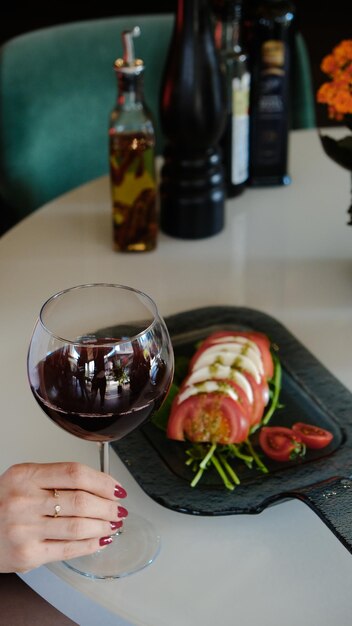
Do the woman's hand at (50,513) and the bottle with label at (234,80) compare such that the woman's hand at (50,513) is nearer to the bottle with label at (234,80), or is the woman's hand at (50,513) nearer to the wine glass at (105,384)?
the wine glass at (105,384)

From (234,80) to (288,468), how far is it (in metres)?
0.80

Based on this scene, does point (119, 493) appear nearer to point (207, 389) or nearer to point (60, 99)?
point (207, 389)

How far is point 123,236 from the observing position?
1472 mm

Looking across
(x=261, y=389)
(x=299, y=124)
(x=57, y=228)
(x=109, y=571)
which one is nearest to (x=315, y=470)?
(x=261, y=389)

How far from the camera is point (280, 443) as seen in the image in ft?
3.23

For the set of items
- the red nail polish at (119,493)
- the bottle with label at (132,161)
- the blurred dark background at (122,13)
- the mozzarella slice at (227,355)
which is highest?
the bottle with label at (132,161)

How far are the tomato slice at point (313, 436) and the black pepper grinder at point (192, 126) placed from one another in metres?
0.59

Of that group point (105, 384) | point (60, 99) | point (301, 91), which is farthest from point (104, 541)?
point (301, 91)

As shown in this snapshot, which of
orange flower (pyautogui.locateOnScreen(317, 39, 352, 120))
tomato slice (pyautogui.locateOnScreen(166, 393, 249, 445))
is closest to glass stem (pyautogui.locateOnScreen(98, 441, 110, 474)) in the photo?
tomato slice (pyautogui.locateOnScreen(166, 393, 249, 445))

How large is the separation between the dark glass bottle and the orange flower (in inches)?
12.6

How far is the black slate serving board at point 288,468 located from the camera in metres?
0.89

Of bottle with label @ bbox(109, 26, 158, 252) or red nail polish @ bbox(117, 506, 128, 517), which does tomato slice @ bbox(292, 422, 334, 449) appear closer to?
red nail polish @ bbox(117, 506, 128, 517)

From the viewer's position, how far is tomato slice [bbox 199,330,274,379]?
3.59 ft

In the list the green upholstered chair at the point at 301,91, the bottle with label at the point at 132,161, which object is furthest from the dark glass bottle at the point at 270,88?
the green upholstered chair at the point at 301,91
